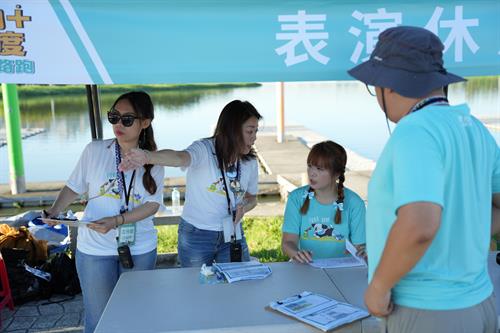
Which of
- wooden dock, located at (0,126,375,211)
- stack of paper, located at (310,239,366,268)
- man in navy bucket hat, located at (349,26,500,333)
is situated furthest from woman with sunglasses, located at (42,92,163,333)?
wooden dock, located at (0,126,375,211)

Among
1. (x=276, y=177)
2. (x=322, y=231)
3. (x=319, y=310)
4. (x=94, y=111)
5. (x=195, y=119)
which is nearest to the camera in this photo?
(x=319, y=310)

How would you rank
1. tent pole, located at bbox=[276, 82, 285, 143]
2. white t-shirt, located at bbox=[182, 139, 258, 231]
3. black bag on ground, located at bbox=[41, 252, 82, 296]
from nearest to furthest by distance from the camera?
white t-shirt, located at bbox=[182, 139, 258, 231]
black bag on ground, located at bbox=[41, 252, 82, 296]
tent pole, located at bbox=[276, 82, 285, 143]

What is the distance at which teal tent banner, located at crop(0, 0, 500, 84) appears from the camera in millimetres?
1936

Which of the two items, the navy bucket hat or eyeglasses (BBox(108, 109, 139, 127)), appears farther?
eyeglasses (BBox(108, 109, 139, 127))

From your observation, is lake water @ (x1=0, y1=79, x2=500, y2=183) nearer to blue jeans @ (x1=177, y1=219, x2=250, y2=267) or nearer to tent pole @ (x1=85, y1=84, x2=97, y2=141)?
tent pole @ (x1=85, y1=84, x2=97, y2=141)

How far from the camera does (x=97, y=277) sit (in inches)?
83.4

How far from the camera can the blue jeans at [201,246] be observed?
238 cm

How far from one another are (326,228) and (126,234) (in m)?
0.89

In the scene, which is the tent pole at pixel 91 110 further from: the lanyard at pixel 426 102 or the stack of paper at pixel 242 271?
the lanyard at pixel 426 102

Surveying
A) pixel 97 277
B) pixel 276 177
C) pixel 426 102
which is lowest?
pixel 276 177

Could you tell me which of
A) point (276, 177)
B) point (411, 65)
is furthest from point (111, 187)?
point (276, 177)

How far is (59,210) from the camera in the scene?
7.27ft

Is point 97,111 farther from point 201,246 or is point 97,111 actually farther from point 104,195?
point 201,246

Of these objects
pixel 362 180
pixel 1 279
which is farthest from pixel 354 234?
pixel 362 180
